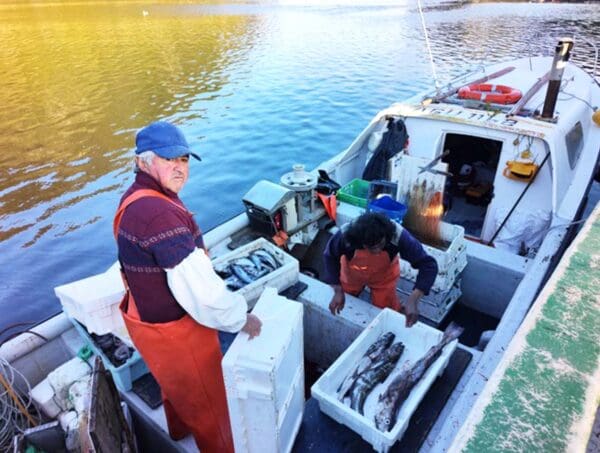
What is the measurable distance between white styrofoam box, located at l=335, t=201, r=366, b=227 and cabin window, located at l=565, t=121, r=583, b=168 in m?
3.07

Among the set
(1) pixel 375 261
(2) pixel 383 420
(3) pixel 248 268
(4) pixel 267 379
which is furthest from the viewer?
(3) pixel 248 268

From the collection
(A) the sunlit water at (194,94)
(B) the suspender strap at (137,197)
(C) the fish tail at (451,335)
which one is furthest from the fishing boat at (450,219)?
(A) the sunlit water at (194,94)

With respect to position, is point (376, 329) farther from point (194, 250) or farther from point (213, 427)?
point (194, 250)

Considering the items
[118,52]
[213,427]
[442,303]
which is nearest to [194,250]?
[213,427]

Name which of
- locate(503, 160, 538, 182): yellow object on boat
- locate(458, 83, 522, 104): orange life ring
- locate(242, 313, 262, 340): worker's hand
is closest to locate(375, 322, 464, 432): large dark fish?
locate(242, 313, 262, 340): worker's hand

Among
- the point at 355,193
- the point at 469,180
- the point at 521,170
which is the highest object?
the point at 521,170

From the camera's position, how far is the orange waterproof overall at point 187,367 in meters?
2.27

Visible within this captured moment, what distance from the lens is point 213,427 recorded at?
2.61 meters

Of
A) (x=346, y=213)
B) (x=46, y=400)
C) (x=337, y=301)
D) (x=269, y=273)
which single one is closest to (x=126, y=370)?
(x=46, y=400)

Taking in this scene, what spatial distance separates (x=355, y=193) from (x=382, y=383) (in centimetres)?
353

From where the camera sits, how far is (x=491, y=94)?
6.55m

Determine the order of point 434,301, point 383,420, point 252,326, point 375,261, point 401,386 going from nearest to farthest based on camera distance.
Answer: point 252,326
point 383,420
point 401,386
point 375,261
point 434,301

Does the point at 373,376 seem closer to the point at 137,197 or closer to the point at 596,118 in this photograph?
the point at 137,197

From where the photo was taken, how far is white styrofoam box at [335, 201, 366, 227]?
546cm
